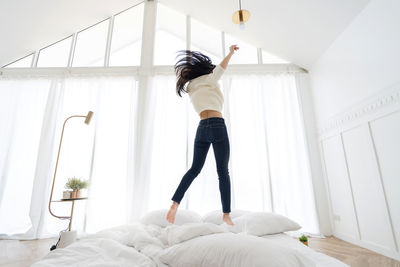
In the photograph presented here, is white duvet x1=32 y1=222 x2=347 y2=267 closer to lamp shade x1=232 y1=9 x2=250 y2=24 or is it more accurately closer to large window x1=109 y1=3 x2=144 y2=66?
lamp shade x1=232 y1=9 x2=250 y2=24

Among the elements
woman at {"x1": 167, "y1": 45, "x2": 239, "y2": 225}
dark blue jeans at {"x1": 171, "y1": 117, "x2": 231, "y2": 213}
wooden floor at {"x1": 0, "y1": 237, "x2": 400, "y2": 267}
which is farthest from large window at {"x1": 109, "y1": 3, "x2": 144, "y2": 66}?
wooden floor at {"x1": 0, "y1": 237, "x2": 400, "y2": 267}

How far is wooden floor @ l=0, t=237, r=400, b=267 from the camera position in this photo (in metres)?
1.92

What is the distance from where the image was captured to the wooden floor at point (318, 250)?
1.92m

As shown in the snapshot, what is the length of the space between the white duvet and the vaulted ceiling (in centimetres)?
293

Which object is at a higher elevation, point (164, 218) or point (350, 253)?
point (164, 218)

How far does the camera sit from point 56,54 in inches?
155

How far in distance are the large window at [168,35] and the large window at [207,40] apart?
0.70 feet

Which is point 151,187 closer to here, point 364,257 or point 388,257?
point 364,257

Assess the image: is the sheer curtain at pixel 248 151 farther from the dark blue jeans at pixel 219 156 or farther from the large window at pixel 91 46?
the dark blue jeans at pixel 219 156

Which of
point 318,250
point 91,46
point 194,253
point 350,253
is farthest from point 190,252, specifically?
point 91,46

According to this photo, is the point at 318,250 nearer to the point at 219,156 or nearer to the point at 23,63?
the point at 219,156

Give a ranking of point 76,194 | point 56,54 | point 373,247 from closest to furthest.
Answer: point 373,247, point 76,194, point 56,54

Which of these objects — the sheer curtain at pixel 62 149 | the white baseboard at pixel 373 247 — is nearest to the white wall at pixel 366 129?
the white baseboard at pixel 373 247

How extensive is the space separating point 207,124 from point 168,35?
302 centimetres
